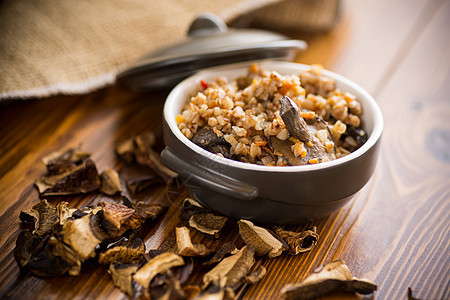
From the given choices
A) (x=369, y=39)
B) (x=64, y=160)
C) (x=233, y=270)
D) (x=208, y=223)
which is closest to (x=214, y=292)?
(x=233, y=270)

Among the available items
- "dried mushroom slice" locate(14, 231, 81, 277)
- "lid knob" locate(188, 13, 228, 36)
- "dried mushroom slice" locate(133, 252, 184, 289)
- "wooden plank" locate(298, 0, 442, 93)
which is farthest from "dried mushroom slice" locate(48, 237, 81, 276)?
"wooden plank" locate(298, 0, 442, 93)

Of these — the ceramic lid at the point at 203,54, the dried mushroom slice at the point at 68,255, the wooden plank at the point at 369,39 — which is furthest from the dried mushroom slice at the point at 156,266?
the wooden plank at the point at 369,39

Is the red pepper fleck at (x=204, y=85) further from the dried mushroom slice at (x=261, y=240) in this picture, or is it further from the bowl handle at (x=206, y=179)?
the dried mushroom slice at (x=261, y=240)

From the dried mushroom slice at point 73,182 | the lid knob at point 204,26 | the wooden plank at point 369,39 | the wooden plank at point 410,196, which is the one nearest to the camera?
the wooden plank at point 410,196

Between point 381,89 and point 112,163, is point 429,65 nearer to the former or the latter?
point 381,89

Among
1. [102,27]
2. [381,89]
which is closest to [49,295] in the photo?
[102,27]
